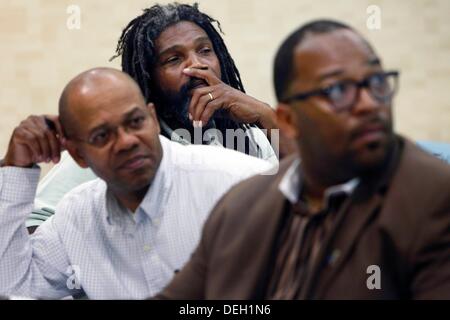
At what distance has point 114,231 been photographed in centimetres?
220

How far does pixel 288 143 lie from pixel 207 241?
1.01m

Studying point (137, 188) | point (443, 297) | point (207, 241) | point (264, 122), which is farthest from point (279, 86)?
point (264, 122)

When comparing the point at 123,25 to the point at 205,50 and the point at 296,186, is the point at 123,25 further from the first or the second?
the point at 296,186

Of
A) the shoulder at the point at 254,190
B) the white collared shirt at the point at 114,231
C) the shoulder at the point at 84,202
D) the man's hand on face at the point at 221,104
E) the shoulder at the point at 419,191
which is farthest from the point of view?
the man's hand on face at the point at 221,104

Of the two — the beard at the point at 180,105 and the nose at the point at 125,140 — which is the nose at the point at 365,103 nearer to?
the nose at the point at 125,140

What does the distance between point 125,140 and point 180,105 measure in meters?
0.90

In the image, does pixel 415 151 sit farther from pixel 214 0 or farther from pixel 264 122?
pixel 214 0

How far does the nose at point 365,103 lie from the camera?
1434 mm

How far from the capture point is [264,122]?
9.16 feet

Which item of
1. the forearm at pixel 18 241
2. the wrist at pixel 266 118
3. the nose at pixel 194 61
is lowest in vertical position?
the forearm at pixel 18 241

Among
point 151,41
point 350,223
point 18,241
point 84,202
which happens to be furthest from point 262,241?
point 151,41

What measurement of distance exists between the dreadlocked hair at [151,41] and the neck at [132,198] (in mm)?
859

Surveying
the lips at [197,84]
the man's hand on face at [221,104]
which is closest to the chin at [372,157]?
the man's hand on face at [221,104]

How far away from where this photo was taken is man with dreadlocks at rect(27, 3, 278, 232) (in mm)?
2814
